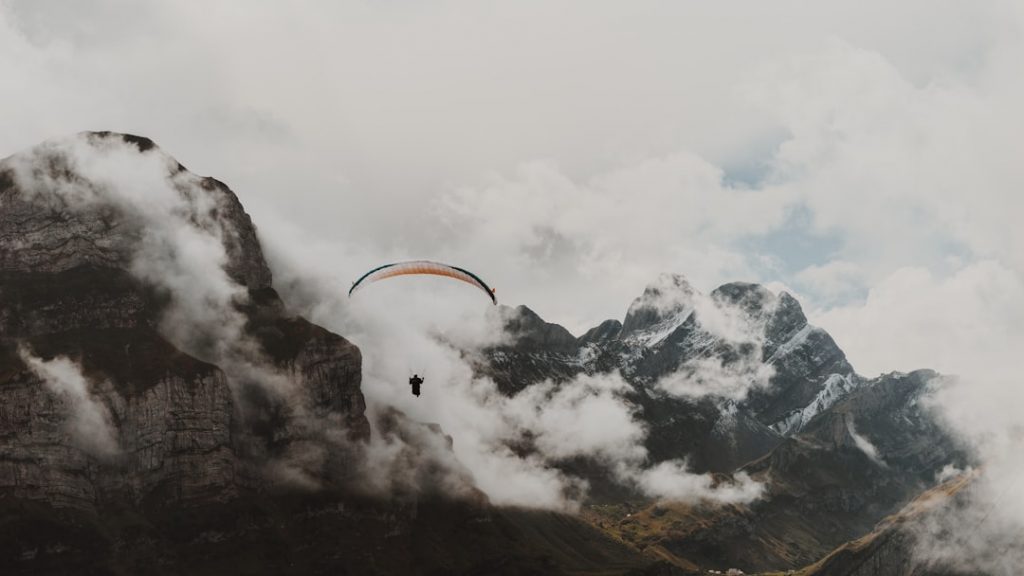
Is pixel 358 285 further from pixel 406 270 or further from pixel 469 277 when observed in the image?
pixel 469 277

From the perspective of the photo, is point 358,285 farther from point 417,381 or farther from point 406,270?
point 417,381

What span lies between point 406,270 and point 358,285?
10.2 metres

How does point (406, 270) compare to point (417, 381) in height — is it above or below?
above

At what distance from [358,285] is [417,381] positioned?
76.9 ft

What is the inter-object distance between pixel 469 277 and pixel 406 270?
1292 centimetres

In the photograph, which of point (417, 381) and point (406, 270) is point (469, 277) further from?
point (417, 381)

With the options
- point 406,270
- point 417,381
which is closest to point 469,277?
point 406,270

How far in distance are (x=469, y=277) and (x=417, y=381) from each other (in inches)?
990

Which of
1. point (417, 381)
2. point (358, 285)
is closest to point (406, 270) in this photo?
point (358, 285)

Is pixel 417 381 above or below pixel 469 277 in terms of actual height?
below

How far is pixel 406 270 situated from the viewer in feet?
649

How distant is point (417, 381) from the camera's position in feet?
618

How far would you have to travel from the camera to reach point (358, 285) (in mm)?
195250
